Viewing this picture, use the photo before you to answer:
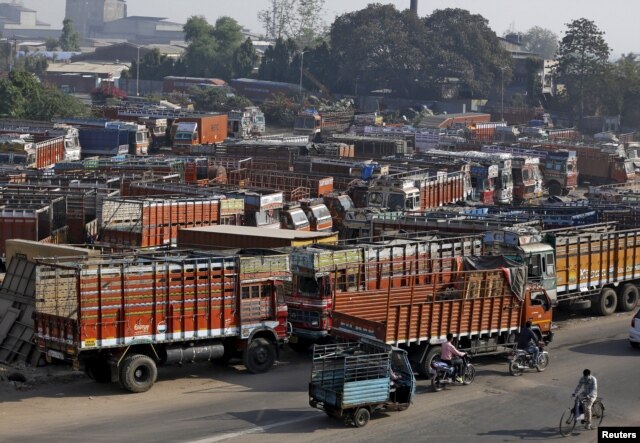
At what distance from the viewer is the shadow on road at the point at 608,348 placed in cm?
2430

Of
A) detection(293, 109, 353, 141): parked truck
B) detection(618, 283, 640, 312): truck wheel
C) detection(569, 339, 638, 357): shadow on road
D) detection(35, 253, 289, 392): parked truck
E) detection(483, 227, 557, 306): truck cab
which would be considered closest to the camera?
detection(35, 253, 289, 392): parked truck

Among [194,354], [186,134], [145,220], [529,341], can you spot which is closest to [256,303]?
[194,354]

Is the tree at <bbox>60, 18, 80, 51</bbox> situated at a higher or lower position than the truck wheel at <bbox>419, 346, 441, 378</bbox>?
higher

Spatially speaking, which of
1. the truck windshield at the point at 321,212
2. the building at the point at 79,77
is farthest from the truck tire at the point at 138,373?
the building at the point at 79,77

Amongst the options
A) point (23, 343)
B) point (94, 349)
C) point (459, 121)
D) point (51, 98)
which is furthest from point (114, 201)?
point (459, 121)

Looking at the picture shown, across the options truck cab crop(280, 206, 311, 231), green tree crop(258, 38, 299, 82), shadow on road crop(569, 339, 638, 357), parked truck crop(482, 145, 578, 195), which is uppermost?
green tree crop(258, 38, 299, 82)

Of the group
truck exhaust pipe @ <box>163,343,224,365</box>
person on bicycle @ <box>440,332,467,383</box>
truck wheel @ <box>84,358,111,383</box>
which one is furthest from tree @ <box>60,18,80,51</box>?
person on bicycle @ <box>440,332,467,383</box>

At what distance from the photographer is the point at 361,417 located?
18391 millimetres

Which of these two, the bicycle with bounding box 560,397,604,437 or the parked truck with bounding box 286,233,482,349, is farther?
the parked truck with bounding box 286,233,482,349

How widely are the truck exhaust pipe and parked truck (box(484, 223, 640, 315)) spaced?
7.64m

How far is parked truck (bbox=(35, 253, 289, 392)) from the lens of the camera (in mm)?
19891

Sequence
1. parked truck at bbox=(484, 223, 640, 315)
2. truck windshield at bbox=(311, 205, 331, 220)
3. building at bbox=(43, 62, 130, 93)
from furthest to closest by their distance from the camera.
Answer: building at bbox=(43, 62, 130, 93) < truck windshield at bbox=(311, 205, 331, 220) < parked truck at bbox=(484, 223, 640, 315)

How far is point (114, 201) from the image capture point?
32469 mm

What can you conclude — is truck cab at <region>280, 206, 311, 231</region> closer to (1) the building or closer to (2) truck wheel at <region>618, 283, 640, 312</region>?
(2) truck wheel at <region>618, 283, 640, 312</region>
